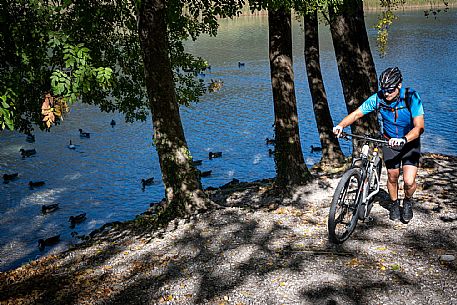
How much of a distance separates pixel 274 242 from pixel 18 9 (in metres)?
7.06

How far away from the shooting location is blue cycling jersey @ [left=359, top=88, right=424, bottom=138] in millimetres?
7464

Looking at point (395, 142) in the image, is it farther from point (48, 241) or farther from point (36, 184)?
point (36, 184)

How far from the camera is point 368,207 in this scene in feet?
27.7

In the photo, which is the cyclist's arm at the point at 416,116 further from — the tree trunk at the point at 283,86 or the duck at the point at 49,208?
the duck at the point at 49,208

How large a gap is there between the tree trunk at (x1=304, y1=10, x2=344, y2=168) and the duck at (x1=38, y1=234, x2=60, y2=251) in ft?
40.7

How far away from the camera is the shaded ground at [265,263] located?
6.86 metres

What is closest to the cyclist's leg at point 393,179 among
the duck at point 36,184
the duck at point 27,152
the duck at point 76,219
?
the duck at point 76,219

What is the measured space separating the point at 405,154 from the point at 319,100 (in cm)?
902

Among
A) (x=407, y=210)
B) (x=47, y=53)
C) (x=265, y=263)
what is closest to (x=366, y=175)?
(x=407, y=210)

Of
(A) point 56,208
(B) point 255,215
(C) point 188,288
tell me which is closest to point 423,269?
(C) point 188,288

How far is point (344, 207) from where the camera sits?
7914 mm

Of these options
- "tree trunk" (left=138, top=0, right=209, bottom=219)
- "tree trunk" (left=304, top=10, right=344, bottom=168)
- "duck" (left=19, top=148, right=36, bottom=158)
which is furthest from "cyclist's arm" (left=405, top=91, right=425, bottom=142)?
"duck" (left=19, top=148, right=36, bottom=158)

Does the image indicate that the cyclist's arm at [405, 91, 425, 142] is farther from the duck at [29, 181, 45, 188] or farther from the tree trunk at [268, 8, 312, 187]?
the duck at [29, 181, 45, 188]

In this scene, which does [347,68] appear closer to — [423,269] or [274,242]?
[274,242]
